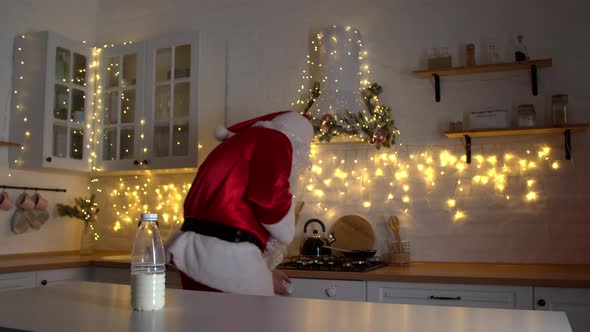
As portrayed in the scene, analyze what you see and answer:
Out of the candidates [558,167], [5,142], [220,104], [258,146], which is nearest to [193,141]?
[220,104]

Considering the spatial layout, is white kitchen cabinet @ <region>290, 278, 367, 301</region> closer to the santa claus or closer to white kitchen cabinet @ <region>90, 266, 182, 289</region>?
the santa claus

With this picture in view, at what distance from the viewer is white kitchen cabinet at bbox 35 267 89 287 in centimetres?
341

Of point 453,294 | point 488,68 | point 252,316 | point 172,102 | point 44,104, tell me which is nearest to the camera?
point 252,316

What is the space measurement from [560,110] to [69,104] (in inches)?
115

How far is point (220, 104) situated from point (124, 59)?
2.53 ft

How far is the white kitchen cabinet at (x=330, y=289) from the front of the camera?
9.78 feet

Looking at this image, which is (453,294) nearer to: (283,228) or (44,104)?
(283,228)

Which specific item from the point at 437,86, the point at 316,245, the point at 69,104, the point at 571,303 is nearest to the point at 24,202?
the point at 69,104

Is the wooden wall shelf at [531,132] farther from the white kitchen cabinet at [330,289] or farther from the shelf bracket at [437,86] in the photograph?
the white kitchen cabinet at [330,289]

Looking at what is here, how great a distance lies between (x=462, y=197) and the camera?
3.44 meters

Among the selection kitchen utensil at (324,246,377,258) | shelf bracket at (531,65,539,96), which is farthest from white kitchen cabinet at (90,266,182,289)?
shelf bracket at (531,65,539,96)

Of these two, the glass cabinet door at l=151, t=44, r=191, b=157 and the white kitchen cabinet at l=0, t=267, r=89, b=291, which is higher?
the glass cabinet door at l=151, t=44, r=191, b=157

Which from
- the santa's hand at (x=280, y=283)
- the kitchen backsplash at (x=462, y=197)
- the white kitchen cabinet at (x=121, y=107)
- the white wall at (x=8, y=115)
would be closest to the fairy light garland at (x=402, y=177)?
the kitchen backsplash at (x=462, y=197)

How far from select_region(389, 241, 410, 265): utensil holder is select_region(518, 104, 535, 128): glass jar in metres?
0.87
